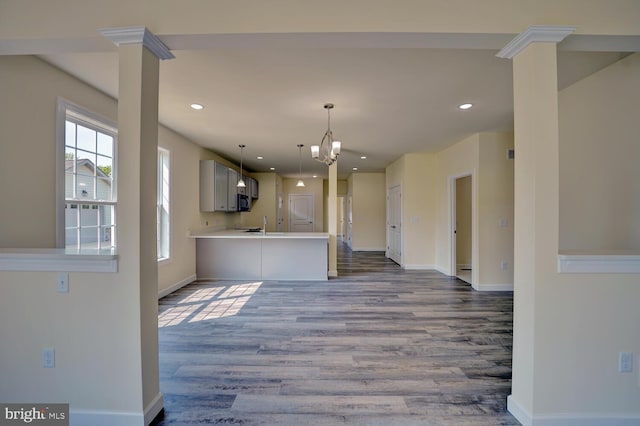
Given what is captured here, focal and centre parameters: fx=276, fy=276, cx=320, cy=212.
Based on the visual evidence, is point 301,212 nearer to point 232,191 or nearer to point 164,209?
point 232,191

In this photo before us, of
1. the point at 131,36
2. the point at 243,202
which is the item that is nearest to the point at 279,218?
the point at 243,202

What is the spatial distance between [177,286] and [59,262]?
3.12m

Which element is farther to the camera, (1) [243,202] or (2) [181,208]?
(1) [243,202]

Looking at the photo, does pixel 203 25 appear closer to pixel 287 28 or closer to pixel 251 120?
pixel 287 28

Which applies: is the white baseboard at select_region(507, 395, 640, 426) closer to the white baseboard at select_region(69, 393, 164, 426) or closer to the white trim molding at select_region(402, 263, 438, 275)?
the white baseboard at select_region(69, 393, 164, 426)

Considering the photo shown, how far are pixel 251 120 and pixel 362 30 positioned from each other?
254 cm

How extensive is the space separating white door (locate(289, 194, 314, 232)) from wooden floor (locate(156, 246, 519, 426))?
239 inches

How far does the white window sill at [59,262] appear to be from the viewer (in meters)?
1.70

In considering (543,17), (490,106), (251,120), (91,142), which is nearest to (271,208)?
(251,120)

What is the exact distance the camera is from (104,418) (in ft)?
5.60

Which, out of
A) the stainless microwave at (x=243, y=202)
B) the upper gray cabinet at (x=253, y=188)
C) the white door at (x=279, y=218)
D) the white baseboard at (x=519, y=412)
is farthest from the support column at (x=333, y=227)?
the white door at (x=279, y=218)

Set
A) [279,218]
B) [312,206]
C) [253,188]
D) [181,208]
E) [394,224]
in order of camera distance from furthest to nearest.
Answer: [312,206]
[279,218]
[253,188]
[394,224]
[181,208]

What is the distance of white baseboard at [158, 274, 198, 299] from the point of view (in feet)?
13.7

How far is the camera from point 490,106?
3.42m
